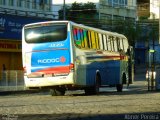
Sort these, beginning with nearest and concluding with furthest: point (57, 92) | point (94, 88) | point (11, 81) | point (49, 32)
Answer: point (49, 32) → point (94, 88) → point (57, 92) → point (11, 81)

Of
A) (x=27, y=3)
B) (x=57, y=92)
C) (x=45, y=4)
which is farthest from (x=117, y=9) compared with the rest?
(x=57, y=92)

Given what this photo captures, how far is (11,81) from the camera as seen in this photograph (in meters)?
38.2

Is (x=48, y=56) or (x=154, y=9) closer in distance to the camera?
(x=48, y=56)

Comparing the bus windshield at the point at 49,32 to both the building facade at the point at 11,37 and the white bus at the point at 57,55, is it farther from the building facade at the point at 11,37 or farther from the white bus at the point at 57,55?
the building facade at the point at 11,37

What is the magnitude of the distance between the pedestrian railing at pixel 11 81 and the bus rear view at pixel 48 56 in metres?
10.2

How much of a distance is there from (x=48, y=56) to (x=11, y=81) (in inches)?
455

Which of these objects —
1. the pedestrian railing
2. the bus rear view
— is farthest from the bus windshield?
the pedestrian railing

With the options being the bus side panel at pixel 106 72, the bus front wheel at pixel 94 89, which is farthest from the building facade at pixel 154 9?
the bus front wheel at pixel 94 89

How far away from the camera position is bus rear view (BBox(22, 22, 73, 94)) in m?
26.8

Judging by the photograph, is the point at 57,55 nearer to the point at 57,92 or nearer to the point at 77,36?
the point at 77,36

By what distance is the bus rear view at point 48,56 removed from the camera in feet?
88.1

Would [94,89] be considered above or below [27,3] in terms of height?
below

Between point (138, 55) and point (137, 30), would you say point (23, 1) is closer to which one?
point (137, 30)

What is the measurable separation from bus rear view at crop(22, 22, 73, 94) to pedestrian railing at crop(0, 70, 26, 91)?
1023cm
